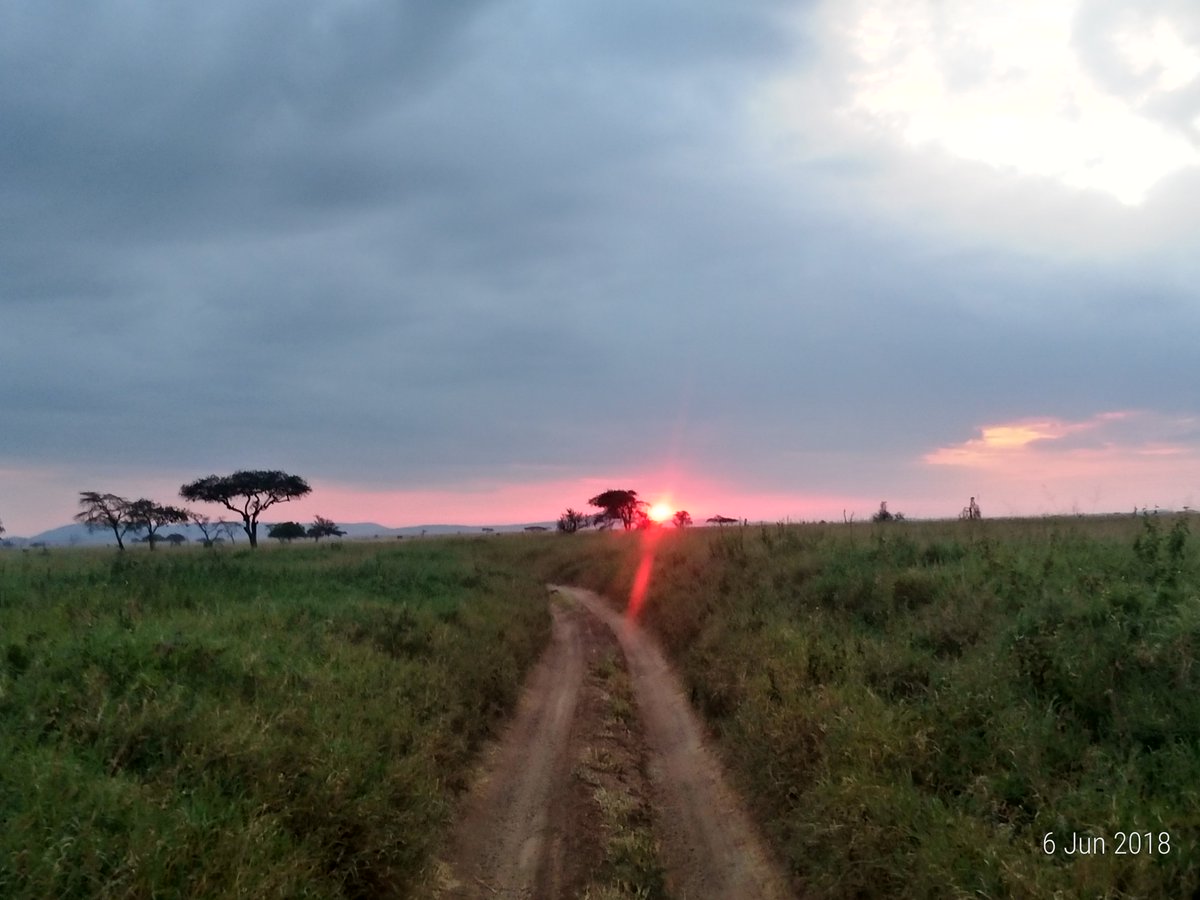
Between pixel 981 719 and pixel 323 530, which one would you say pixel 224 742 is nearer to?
pixel 981 719

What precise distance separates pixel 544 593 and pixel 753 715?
18812 mm

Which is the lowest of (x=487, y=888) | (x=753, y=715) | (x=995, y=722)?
(x=487, y=888)

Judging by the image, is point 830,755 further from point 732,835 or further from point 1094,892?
point 1094,892

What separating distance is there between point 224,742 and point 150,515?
7084 centimetres

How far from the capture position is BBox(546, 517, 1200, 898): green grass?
20.6ft

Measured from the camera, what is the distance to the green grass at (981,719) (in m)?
6.27

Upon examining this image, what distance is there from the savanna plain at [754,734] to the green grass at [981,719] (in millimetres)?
30

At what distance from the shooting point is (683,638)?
19.2 metres

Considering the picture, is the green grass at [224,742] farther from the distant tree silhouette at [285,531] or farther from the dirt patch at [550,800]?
the distant tree silhouette at [285,531]

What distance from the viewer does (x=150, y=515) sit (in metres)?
67.9

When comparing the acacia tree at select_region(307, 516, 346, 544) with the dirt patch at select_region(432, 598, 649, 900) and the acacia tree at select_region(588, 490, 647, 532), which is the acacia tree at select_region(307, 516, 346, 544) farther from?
the dirt patch at select_region(432, 598, 649, 900)

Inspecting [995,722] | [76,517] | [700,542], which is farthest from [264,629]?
[76,517]

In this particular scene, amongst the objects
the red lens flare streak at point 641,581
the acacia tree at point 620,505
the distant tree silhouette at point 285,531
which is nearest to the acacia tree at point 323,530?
the distant tree silhouette at point 285,531

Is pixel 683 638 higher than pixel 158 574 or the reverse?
the reverse
